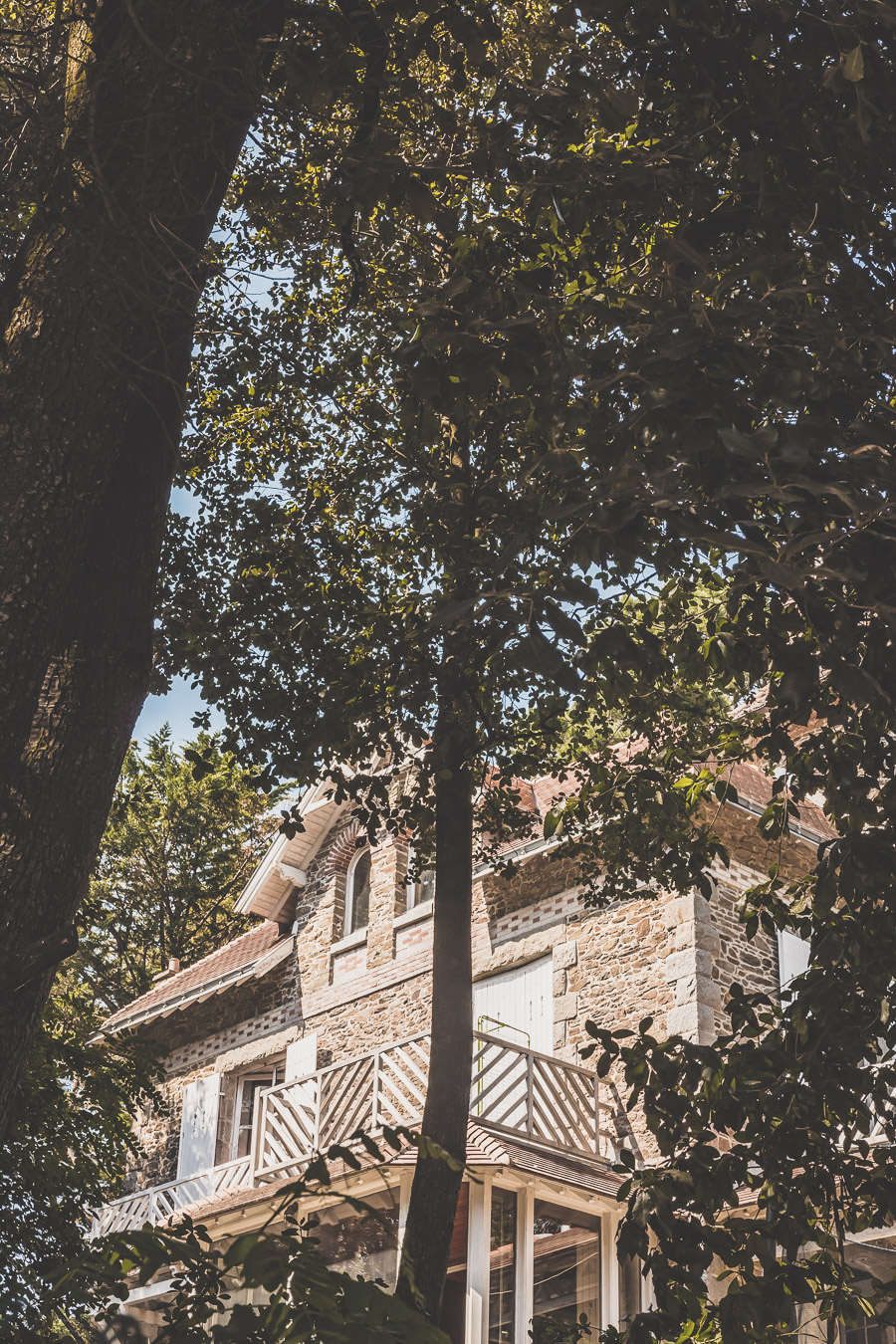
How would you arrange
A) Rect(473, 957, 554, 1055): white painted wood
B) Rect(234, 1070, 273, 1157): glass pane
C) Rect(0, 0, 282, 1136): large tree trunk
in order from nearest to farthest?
Rect(0, 0, 282, 1136): large tree trunk
Rect(473, 957, 554, 1055): white painted wood
Rect(234, 1070, 273, 1157): glass pane

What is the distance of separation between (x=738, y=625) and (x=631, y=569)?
1504mm

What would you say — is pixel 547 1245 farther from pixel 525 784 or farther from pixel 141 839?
pixel 141 839

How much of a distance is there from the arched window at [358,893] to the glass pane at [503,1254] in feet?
18.5

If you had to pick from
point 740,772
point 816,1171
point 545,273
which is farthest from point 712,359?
point 740,772

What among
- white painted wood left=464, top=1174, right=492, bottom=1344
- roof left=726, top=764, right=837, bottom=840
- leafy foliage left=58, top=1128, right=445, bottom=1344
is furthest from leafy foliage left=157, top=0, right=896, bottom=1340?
roof left=726, top=764, right=837, bottom=840

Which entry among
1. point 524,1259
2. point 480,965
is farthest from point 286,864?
point 524,1259

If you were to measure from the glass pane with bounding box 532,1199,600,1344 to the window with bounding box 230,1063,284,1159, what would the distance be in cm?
586

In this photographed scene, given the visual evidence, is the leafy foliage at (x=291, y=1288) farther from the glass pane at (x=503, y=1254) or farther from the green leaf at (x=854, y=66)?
the glass pane at (x=503, y=1254)

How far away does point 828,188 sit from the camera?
3668 millimetres

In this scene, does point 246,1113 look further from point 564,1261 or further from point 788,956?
point 788,956

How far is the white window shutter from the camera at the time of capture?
54.5 feet

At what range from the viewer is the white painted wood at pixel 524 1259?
38.4 ft

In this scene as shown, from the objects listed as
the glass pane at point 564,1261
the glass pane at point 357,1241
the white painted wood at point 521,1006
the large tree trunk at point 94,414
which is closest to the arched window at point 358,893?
the white painted wood at point 521,1006

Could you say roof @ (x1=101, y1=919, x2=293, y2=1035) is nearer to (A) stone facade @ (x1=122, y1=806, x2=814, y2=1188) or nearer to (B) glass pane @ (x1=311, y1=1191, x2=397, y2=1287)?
(A) stone facade @ (x1=122, y1=806, x2=814, y2=1188)
